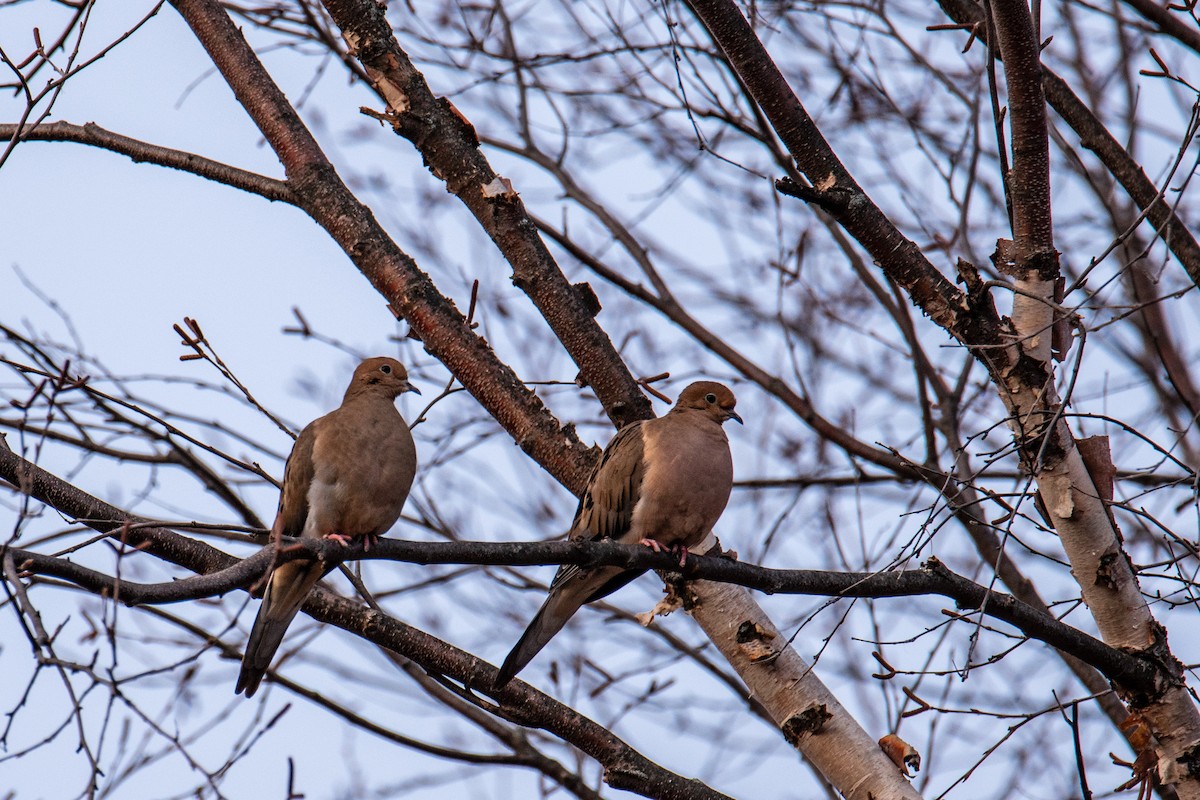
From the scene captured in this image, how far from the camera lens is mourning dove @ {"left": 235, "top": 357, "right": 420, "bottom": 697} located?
158 inches

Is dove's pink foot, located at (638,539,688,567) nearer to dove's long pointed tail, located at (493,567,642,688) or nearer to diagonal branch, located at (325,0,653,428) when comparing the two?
dove's long pointed tail, located at (493,567,642,688)

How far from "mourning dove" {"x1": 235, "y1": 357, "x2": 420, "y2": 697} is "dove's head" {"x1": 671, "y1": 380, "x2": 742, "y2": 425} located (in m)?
1.31

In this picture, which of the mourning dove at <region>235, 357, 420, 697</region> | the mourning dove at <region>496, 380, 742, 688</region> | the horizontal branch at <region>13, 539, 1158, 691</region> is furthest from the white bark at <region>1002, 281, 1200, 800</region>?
the mourning dove at <region>235, 357, 420, 697</region>

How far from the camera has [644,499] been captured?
14.6 ft

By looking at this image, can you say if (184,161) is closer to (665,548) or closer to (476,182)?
(476,182)

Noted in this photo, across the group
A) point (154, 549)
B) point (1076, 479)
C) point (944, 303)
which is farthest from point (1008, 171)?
point (154, 549)

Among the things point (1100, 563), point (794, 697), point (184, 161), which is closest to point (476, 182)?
point (184, 161)

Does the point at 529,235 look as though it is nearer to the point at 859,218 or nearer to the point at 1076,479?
the point at 859,218

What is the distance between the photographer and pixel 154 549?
3.57 meters

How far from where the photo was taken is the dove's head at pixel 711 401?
5109mm

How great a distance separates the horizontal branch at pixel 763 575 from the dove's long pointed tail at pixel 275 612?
0.65m

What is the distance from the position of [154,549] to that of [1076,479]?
112 inches

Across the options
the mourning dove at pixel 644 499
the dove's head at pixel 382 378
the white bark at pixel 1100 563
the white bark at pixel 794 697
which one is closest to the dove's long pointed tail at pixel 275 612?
the mourning dove at pixel 644 499

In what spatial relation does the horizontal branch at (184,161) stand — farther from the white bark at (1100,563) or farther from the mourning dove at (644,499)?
the white bark at (1100,563)
